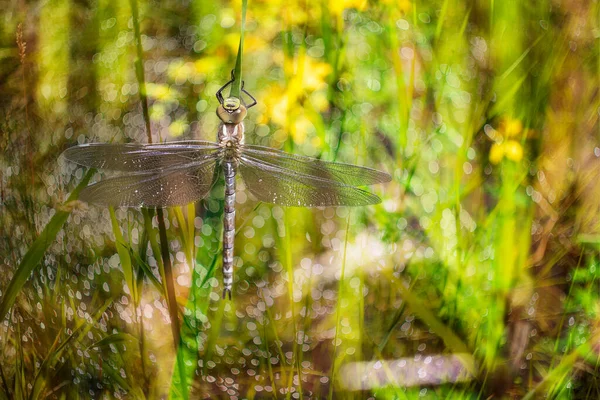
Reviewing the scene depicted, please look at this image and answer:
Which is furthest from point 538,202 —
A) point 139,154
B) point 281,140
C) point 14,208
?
point 14,208

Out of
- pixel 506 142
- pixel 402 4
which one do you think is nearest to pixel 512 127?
pixel 506 142

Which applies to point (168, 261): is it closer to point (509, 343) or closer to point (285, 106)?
point (285, 106)

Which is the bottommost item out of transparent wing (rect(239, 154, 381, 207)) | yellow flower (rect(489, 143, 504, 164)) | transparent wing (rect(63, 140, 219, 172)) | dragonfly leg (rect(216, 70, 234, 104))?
transparent wing (rect(239, 154, 381, 207))

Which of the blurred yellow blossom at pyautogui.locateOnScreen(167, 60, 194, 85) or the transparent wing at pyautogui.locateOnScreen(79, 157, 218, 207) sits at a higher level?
the blurred yellow blossom at pyautogui.locateOnScreen(167, 60, 194, 85)

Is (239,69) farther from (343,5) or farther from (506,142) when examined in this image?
(506,142)

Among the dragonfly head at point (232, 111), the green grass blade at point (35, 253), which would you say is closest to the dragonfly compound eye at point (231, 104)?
the dragonfly head at point (232, 111)

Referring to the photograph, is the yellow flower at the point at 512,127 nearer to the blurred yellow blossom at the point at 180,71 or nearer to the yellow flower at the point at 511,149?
the yellow flower at the point at 511,149

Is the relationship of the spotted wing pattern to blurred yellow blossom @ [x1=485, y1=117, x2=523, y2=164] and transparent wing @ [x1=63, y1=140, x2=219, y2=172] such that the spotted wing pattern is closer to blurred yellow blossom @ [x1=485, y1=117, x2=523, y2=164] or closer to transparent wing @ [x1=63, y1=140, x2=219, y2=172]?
transparent wing @ [x1=63, y1=140, x2=219, y2=172]

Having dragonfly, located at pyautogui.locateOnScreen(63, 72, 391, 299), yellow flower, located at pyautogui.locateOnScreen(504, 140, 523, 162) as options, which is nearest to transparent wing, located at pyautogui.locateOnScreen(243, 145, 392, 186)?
dragonfly, located at pyautogui.locateOnScreen(63, 72, 391, 299)
